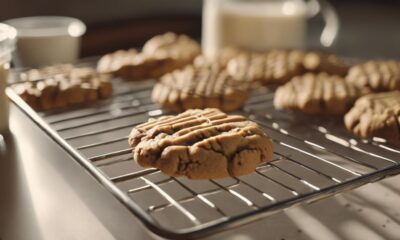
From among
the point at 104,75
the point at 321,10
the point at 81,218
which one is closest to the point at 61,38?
the point at 104,75

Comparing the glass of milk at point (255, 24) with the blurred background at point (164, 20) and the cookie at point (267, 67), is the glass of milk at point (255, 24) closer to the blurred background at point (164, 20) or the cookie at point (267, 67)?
the cookie at point (267, 67)

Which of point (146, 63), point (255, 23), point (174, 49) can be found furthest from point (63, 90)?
point (255, 23)

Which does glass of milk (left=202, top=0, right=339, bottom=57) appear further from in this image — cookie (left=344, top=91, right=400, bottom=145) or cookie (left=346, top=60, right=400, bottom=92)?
cookie (left=344, top=91, right=400, bottom=145)

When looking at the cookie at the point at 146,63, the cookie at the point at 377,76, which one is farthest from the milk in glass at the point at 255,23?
the cookie at the point at 377,76

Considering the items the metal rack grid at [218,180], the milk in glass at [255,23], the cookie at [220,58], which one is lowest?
the metal rack grid at [218,180]

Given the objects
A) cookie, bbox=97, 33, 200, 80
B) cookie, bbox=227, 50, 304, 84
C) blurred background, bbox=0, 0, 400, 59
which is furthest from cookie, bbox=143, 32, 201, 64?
blurred background, bbox=0, 0, 400, 59
